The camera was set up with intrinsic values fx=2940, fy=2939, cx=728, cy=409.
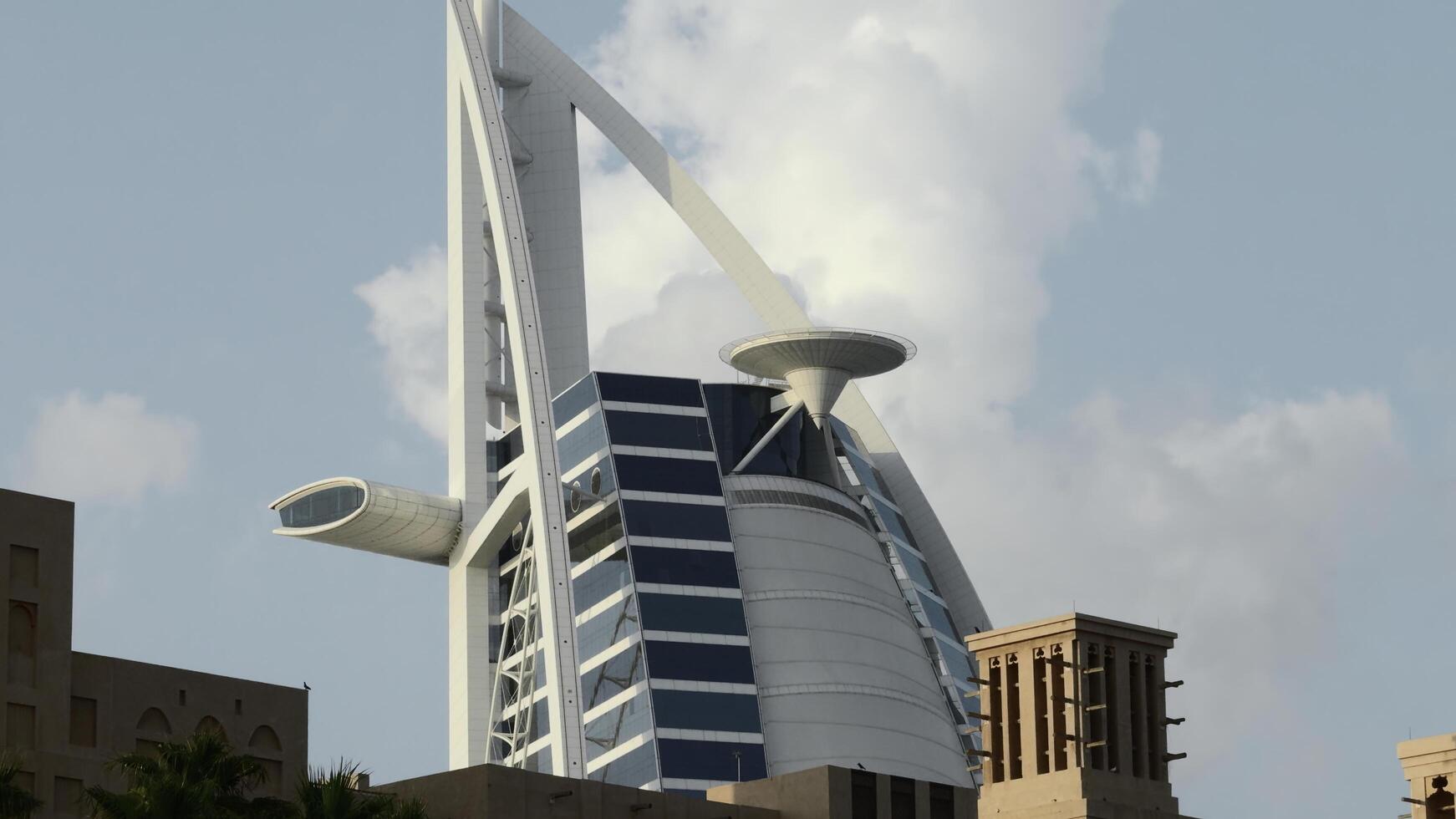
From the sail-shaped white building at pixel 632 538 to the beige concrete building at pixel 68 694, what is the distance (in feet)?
234

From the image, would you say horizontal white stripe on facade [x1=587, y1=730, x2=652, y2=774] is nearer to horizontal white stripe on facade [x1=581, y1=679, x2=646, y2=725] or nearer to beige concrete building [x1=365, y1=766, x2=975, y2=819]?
horizontal white stripe on facade [x1=581, y1=679, x2=646, y2=725]

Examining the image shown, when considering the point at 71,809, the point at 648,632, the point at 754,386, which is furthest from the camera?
the point at 754,386

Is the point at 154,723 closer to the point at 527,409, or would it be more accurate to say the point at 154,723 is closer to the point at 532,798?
the point at 532,798

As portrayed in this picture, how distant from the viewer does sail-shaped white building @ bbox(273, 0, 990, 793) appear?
525 feet

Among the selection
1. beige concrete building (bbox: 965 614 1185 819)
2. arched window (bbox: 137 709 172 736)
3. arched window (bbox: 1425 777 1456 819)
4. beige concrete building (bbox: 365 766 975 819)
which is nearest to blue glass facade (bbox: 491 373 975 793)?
beige concrete building (bbox: 965 614 1185 819)

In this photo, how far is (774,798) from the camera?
92500 mm

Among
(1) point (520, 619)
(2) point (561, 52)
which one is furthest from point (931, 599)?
(2) point (561, 52)

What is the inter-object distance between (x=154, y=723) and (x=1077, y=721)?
34.4 metres

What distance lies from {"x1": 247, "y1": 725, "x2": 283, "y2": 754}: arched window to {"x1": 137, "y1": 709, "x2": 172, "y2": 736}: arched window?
257 centimetres

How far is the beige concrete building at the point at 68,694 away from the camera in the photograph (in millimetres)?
76312

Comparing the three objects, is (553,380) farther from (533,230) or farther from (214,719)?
(214,719)

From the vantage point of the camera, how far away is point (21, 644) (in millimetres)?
77625

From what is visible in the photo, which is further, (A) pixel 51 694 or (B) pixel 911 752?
(B) pixel 911 752

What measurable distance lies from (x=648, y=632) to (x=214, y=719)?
8055 centimetres
